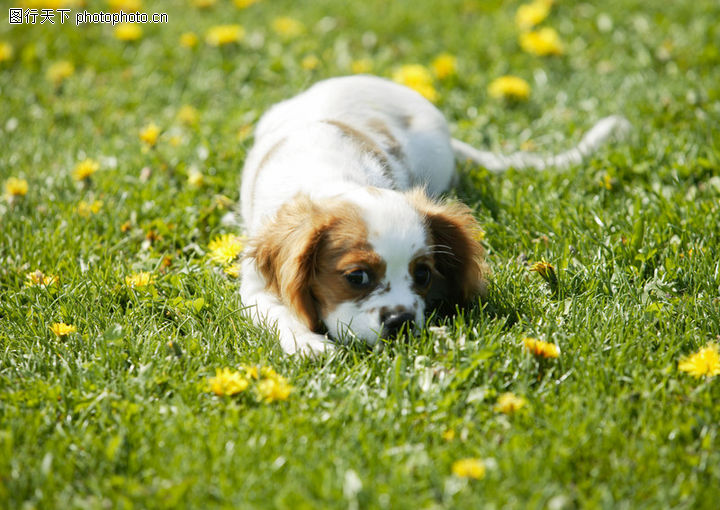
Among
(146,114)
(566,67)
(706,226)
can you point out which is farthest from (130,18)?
(706,226)

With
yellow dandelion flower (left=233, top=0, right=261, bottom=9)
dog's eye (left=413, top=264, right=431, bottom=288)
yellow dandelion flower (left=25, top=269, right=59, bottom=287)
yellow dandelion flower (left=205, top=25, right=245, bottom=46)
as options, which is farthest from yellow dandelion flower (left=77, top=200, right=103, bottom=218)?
yellow dandelion flower (left=233, top=0, right=261, bottom=9)

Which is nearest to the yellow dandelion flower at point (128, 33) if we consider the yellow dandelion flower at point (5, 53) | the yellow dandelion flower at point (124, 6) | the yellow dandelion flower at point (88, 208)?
the yellow dandelion flower at point (124, 6)

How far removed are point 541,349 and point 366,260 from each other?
0.78 meters

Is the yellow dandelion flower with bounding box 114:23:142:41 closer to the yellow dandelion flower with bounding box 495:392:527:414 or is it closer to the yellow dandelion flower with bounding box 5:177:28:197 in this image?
the yellow dandelion flower with bounding box 5:177:28:197

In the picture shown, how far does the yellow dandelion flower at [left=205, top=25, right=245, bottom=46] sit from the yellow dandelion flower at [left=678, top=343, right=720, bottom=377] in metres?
5.04

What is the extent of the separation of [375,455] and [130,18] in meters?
6.13

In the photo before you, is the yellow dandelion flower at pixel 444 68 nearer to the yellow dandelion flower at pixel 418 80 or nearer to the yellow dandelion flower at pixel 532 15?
the yellow dandelion flower at pixel 418 80

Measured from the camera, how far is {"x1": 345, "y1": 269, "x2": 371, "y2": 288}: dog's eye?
3184 mm

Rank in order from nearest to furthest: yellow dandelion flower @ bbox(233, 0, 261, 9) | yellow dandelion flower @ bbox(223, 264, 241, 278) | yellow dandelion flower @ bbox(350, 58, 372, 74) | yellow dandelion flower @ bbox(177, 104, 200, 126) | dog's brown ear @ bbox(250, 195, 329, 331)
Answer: dog's brown ear @ bbox(250, 195, 329, 331)
yellow dandelion flower @ bbox(223, 264, 241, 278)
yellow dandelion flower @ bbox(177, 104, 200, 126)
yellow dandelion flower @ bbox(350, 58, 372, 74)
yellow dandelion flower @ bbox(233, 0, 261, 9)

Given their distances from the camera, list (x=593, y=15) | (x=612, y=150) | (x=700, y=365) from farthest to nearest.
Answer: (x=593, y=15) < (x=612, y=150) < (x=700, y=365)

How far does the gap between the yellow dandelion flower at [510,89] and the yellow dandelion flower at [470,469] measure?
4.02 meters

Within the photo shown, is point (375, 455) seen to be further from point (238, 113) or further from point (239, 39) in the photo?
point (239, 39)

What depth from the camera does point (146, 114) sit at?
239 inches

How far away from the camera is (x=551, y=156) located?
5.01 meters
